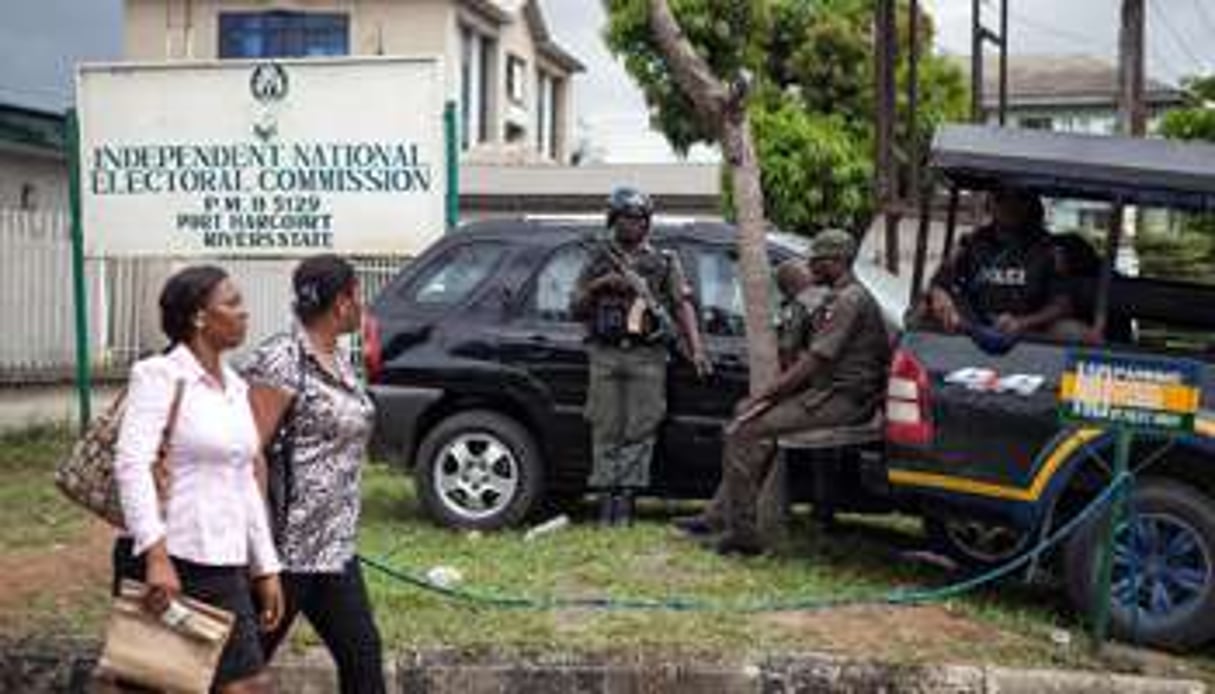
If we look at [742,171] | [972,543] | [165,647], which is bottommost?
[972,543]

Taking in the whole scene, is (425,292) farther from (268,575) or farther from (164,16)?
(164,16)

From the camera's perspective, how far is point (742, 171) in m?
8.85

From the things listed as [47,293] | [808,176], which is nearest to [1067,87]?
[808,176]

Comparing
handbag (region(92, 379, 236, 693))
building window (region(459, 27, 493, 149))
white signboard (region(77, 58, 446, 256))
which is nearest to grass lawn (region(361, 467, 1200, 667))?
handbag (region(92, 379, 236, 693))

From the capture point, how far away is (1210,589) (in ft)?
22.7

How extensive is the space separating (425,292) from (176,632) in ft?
17.0

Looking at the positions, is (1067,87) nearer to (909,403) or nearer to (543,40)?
(543,40)

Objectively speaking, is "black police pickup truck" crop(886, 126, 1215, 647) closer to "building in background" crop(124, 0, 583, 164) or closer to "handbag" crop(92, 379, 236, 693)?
"handbag" crop(92, 379, 236, 693)

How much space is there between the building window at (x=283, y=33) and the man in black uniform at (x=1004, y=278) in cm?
2995

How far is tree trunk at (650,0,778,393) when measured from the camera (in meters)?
8.62

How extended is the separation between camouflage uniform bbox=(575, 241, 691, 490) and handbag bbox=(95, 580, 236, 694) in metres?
4.44

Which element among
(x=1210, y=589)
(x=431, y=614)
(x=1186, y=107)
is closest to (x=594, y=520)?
(x=431, y=614)

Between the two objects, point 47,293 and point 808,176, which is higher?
point 808,176

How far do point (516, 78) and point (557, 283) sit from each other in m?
33.1
